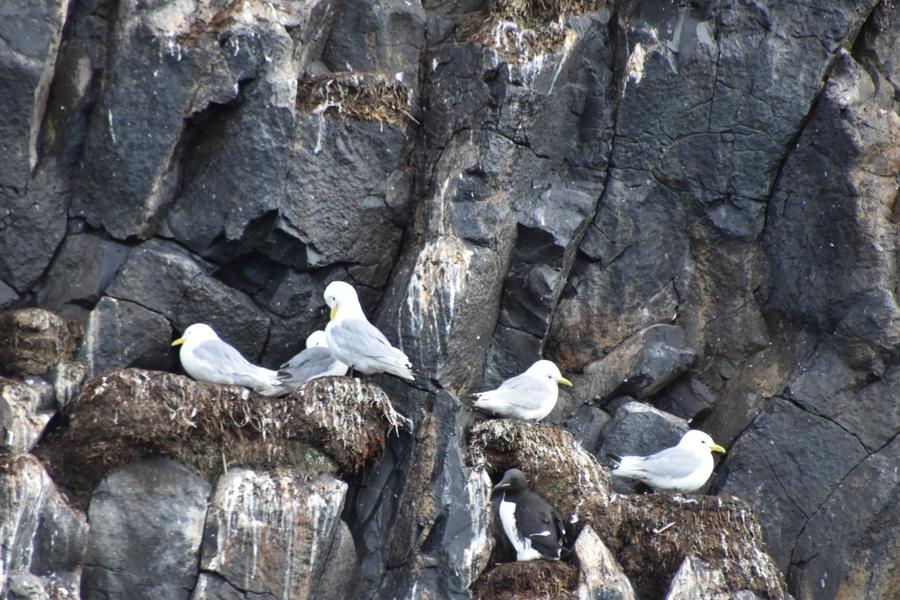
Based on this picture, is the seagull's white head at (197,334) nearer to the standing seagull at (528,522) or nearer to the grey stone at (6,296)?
the grey stone at (6,296)

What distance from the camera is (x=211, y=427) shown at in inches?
488

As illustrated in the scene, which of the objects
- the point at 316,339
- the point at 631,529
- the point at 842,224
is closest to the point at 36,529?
the point at 316,339

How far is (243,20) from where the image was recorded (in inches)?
545

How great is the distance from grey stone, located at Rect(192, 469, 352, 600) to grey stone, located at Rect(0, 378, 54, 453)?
1.70 meters

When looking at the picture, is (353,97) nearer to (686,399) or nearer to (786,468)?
(686,399)

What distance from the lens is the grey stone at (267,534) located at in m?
12.2

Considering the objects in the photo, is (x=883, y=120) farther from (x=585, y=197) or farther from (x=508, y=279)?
(x=508, y=279)

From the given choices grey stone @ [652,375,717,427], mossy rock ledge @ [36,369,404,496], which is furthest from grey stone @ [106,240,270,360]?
grey stone @ [652,375,717,427]

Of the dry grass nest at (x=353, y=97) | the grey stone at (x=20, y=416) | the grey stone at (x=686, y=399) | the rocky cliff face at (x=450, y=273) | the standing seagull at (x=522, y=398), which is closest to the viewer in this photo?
the grey stone at (x=20, y=416)

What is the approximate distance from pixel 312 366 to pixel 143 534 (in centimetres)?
236

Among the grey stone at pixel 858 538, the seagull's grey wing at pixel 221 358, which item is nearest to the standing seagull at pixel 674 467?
the grey stone at pixel 858 538

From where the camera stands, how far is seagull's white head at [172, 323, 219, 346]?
13.3m

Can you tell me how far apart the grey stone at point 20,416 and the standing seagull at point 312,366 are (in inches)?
89.9

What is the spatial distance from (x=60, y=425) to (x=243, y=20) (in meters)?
4.41
